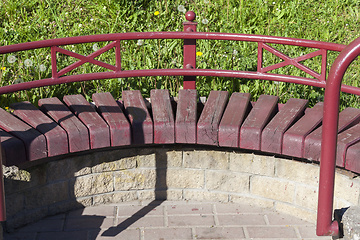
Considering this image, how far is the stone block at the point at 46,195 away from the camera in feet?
10.8

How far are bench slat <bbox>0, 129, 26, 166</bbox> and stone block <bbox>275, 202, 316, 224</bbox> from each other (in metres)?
1.99

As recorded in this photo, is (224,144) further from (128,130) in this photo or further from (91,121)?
(91,121)

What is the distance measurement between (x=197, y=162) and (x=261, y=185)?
21.6 inches

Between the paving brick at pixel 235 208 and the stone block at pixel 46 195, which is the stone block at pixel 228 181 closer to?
the paving brick at pixel 235 208

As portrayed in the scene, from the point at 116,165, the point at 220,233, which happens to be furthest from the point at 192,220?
the point at 116,165

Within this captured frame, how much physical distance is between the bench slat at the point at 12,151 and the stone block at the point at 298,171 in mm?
1891

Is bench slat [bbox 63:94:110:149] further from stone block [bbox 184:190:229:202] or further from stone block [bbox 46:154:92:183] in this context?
stone block [bbox 184:190:229:202]

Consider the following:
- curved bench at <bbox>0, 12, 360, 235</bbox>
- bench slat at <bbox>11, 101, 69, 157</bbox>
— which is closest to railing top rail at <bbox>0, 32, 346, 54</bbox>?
curved bench at <bbox>0, 12, 360, 235</bbox>

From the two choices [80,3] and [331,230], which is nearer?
[331,230]

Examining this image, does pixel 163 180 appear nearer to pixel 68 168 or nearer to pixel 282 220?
pixel 68 168

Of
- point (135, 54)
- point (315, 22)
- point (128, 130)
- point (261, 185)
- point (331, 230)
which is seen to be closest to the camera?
point (331, 230)

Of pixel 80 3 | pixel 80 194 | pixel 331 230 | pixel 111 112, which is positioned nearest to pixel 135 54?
pixel 80 3

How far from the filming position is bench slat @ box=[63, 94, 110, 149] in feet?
10.6

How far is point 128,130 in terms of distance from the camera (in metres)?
3.28
